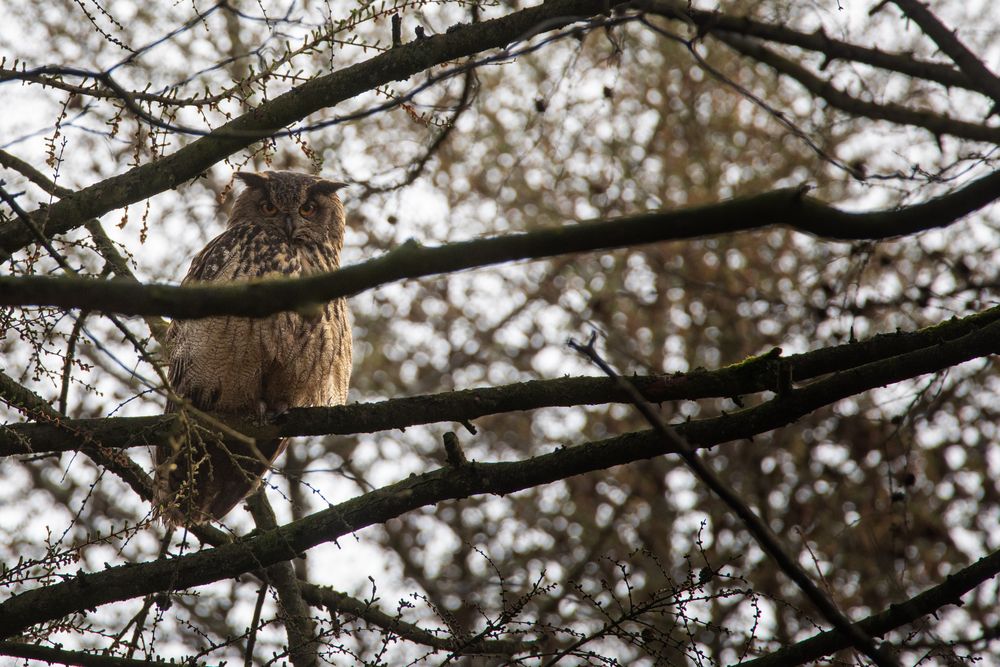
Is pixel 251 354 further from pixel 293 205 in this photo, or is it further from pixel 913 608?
pixel 913 608

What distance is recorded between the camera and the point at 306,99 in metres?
3.47

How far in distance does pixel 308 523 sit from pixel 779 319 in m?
5.21

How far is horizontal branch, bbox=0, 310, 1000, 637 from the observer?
3.07 m

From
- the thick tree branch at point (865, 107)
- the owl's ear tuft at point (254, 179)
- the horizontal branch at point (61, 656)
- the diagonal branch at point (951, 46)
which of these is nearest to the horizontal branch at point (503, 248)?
the horizontal branch at point (61, 656)

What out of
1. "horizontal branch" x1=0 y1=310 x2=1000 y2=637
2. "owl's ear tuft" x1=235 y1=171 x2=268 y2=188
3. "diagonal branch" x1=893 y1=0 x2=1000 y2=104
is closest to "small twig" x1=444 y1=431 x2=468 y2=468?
"horizontal branch" x1=0 y1=310 x2=1000 y2=637

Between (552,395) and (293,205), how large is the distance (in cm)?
248

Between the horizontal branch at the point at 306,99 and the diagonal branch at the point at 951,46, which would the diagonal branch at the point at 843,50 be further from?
the horizontal branch at the point at 306,99

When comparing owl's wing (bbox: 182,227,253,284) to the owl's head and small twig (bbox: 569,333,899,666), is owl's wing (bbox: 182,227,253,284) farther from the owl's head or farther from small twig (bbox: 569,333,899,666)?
small twig (bbox: 569,333,899,666)

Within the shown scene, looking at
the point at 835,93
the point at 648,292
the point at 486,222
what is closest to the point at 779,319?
the point at 648,292

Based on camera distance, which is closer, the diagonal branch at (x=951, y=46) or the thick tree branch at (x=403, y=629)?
the thick tree branch at (x=403, y=629)

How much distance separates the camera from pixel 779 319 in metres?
7.79

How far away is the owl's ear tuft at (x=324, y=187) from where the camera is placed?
17.9ft

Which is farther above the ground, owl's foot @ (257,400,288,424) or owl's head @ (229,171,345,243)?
owl's head @ (229,171,345,243)

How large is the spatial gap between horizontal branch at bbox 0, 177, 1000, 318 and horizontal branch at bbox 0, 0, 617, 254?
1.43 meters
